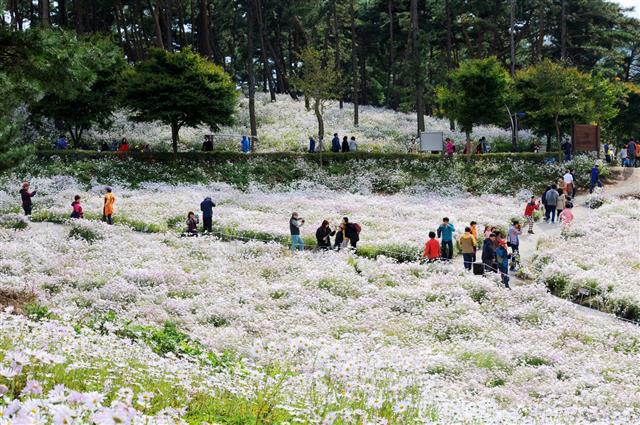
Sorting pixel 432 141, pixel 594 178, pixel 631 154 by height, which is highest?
pixel 432 141

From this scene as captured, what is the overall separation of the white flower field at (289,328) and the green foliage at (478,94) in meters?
16.1

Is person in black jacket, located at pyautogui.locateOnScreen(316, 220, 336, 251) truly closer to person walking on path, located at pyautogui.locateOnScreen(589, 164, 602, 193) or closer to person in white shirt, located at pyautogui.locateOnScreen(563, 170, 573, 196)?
person in white shirt, located at pyautogui.locateOnScreen(563, 170, 573, 196)

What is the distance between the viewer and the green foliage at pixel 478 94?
45.6m

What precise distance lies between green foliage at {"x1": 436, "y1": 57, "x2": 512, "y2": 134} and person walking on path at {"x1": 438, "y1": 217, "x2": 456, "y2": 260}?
2398cm

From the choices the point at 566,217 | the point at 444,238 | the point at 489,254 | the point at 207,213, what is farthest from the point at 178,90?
the point at 489,254

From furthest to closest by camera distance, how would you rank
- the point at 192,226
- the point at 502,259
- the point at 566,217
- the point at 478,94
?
the point at 478,94
the point at 566,217
the point at 192,226
the point at 502,259

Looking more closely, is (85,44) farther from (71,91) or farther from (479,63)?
(479,63)

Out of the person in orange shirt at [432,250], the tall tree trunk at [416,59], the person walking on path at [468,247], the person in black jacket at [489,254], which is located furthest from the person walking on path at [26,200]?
the tall tree trunk at [416,59]

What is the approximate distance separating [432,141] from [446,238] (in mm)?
23301

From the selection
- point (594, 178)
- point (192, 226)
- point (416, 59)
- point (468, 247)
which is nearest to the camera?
point (468, 247)

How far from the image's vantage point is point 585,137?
44875 millimetres

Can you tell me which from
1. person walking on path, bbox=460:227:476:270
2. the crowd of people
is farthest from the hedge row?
person walking on path, bbox=460:227:476:270

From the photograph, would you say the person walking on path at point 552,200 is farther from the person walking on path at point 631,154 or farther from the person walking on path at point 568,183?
the person walking on path at point 631,154

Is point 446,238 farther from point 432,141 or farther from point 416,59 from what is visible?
point 416,59
